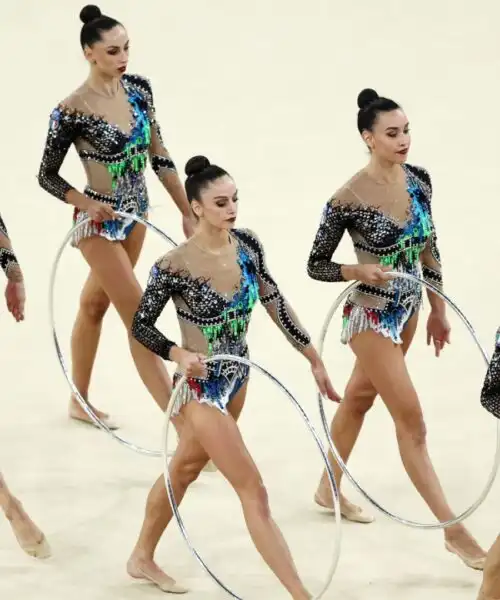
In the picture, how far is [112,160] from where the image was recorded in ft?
27.2

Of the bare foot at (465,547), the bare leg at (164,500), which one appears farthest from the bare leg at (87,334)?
the bare foot at (465,547)

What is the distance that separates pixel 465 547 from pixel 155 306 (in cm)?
174

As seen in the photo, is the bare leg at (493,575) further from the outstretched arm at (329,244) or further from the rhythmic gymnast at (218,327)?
the outstretched arm at (329,244)

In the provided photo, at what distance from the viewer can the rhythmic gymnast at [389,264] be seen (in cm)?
741

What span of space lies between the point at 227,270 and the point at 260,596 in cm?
141

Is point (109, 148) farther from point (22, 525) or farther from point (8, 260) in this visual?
point (22, 525)

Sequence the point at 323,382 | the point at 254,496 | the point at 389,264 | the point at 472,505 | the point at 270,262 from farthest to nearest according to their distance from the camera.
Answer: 1. the point at 270,262
2. the point at 389,264
3. the point at 472,505
4. the point at 323,382
5. the point at 254,496

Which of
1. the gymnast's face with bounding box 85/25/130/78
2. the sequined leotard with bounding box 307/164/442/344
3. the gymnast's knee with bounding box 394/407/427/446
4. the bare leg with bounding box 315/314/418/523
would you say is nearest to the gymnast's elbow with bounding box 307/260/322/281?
the sequined leotard with bounding box 307/164/442/344

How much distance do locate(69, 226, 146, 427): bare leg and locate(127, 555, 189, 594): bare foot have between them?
1.79m

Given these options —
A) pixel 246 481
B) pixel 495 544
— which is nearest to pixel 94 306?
pixel 246 481

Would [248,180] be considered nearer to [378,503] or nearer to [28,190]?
[28,190]

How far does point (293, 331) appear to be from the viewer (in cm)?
709

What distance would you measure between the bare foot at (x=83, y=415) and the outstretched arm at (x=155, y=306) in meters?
2.14

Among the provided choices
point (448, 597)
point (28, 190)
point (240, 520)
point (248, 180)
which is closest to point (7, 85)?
point (28, 190)
